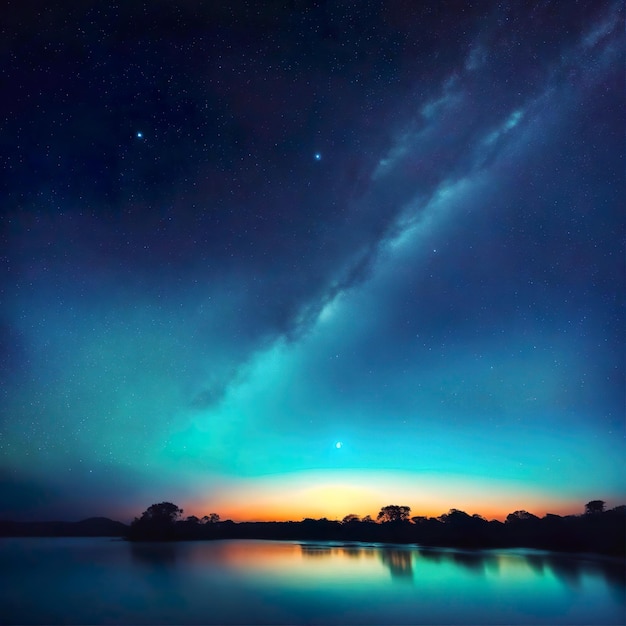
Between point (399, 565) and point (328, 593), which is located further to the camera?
point (399, 565)

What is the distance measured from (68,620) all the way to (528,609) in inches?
621

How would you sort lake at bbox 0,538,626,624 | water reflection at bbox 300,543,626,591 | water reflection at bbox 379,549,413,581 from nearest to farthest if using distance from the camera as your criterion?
lake at bbox 0,538,626,624 → water reflection at bbox 300,543,626,591 → water reflection at bbox 379,549,413,581

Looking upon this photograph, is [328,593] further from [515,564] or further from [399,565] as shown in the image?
[515,564]

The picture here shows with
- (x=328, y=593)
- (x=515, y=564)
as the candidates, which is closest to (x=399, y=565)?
(x=515, y=564)

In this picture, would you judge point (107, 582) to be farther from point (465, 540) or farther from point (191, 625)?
point (465, 540)

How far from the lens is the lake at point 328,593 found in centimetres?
1559

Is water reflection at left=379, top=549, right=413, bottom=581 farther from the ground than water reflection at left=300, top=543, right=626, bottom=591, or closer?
closer

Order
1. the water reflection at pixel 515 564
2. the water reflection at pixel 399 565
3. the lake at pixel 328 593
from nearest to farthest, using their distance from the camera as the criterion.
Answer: the lake at pixel 328 593 → the water reflection at pixel 515 564 → the water reflection at pixel 399 565

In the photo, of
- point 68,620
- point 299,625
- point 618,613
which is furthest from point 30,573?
point 618,613

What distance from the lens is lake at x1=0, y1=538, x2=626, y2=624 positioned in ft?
51.2

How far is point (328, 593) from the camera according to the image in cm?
1964

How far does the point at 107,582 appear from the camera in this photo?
74.5 feet

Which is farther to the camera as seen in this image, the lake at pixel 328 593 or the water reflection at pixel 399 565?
the water reflection at pixel 399 565

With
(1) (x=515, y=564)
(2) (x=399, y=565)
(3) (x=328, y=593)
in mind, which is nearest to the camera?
(3) (x=328, y=593)
